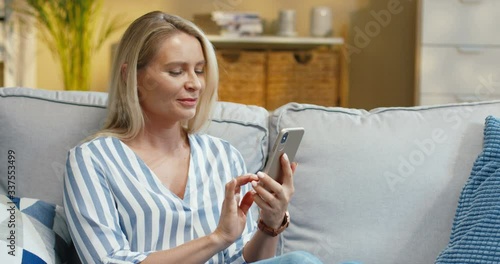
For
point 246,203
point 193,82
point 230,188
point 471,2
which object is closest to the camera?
point 230,188

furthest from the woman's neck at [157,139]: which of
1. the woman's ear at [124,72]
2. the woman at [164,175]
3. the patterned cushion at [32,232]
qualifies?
the patterned cushion at [32,232]

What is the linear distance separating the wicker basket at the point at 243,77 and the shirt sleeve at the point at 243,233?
9.78 feet

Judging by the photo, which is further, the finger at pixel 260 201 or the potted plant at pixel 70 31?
the potted plant at pixel 70 31

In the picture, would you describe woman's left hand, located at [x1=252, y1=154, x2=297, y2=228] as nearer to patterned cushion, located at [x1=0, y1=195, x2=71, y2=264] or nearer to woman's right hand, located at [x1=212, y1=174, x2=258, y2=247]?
woman's right hand, located at [x1=212, y1=174, x2=258, y2=247]

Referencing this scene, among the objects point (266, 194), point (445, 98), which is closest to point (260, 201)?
point (266, 194)

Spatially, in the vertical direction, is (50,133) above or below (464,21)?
below

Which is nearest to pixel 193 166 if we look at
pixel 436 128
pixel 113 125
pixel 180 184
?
pixel 180 184

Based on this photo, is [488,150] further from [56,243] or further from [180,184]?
[56,243]

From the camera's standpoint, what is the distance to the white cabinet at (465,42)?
15.4 ft

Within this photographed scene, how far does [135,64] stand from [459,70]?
10.8 feet

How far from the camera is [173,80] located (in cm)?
178

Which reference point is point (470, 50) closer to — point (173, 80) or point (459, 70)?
point (459, 70)

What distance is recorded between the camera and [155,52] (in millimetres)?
1794

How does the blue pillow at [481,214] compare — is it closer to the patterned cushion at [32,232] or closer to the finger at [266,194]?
the finger at [266,194]
